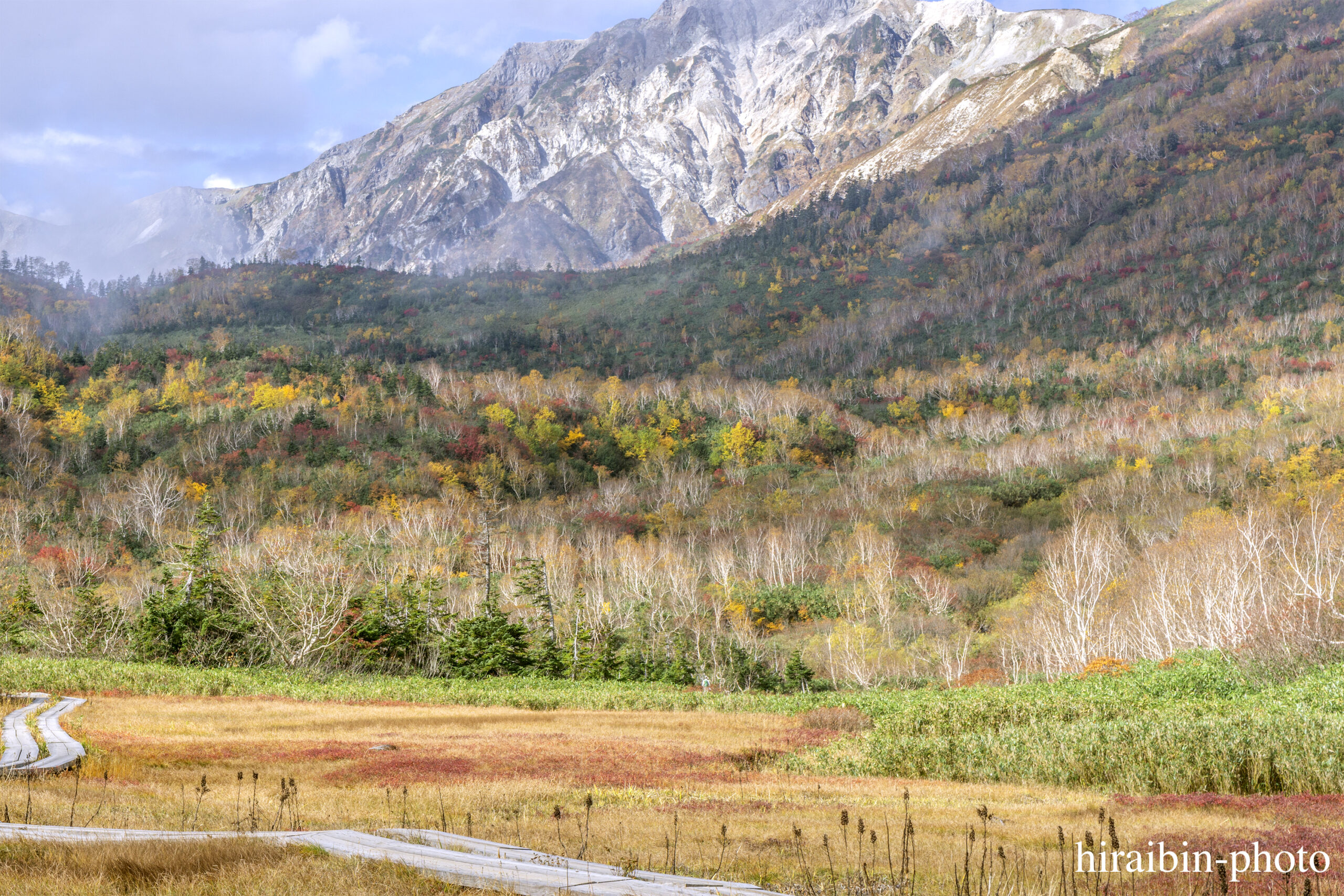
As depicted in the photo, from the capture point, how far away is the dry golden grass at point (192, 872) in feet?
23.3

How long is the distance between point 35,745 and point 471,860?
16.9 m

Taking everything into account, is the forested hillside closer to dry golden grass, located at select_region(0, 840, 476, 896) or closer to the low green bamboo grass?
the low green bamboo grass

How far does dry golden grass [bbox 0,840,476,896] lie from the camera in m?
7.11

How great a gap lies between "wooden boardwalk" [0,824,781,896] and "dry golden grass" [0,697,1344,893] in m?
1.16

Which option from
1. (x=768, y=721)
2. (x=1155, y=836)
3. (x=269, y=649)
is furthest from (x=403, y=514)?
(x=1155, y=836)

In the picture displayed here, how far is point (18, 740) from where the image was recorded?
19297 millimetres

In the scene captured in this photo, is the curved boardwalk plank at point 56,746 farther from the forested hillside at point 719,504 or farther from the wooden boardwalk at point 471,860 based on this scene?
the forested hillside at point 719,504

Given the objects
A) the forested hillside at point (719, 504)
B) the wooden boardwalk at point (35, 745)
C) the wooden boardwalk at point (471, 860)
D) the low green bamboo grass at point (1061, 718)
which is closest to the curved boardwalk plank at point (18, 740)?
the wooden boardwalk at point (35, 745)

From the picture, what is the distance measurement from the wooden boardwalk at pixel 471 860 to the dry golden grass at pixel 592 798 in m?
1.16

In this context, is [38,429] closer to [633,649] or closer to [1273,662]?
[633,649]

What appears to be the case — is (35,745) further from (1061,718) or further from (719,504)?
(719,504)

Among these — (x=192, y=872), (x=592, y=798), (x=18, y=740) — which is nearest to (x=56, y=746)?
(x=18, y=740)

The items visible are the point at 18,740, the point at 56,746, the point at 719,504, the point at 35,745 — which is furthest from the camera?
the point at 719,504

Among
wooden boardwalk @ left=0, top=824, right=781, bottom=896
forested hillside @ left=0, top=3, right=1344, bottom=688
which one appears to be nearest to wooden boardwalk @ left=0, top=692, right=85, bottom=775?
wooden boardwalk @ left=0, top=824, right=781, bottom=896
